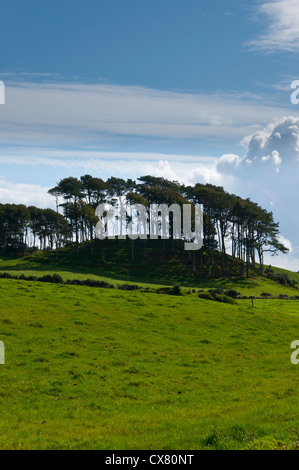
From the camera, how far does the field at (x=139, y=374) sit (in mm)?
16703

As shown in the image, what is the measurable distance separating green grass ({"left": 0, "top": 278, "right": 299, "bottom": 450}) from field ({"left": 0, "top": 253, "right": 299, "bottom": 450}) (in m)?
0.08

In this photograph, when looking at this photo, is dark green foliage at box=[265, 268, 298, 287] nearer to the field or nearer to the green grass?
the field

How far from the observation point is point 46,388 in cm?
2392

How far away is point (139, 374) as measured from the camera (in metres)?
28.1

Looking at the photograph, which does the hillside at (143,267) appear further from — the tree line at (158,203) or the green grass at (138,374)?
the green grass at (138,374)

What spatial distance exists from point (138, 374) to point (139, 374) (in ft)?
0.23

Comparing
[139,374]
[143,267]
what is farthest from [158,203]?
[139,374]

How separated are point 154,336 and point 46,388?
1637cm

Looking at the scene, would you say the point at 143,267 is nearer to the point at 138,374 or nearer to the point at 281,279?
the point at 281,279

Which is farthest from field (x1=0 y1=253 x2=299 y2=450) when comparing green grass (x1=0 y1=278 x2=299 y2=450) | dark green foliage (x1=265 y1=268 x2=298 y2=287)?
dark green foliage (x1=265 y1=268 x2=298 y2=287)

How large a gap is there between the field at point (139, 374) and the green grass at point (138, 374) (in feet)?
0.25

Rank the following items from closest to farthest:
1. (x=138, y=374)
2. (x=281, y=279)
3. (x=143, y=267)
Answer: (x=138, y=374) → (x=143, y=267) → (x=281, y=279)

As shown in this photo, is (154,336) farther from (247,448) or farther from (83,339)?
(247,448)

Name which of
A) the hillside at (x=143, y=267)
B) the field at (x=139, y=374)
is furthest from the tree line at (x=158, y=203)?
the field at (x=139, y=374)
